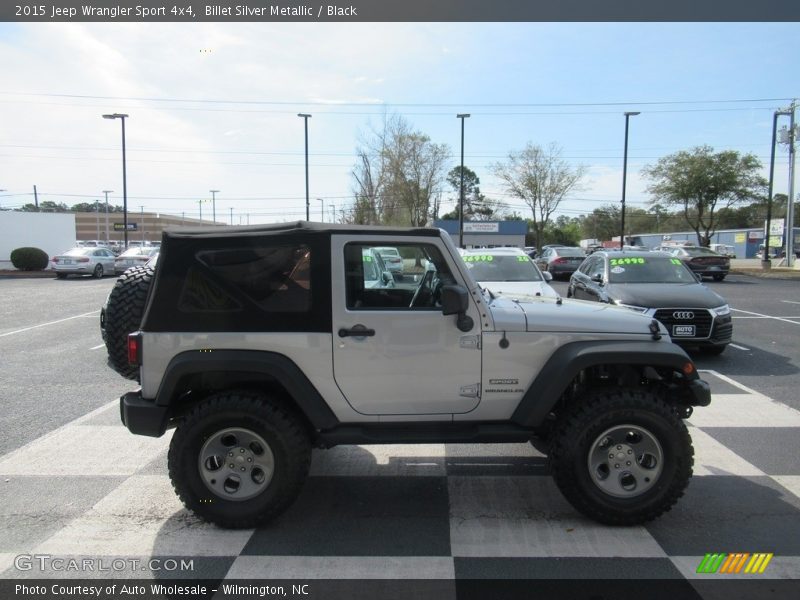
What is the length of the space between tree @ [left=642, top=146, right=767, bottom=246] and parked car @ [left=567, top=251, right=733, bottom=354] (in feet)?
124

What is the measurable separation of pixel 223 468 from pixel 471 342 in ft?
5.69

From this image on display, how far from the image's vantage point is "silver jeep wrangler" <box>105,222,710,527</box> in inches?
140

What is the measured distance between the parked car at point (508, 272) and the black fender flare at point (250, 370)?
20.4 feet

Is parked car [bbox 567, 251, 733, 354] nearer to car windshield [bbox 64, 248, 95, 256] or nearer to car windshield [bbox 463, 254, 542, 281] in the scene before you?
car windshield [bbox 463, 254, 542, 281]

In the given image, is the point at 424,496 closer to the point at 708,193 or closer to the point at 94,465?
the point at 94,465

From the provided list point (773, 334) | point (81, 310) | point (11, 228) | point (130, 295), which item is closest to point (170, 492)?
point (130, 295)

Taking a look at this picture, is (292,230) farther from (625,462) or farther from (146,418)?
(625,462)

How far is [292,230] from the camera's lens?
12.1 ft

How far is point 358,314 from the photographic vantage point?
3.60m

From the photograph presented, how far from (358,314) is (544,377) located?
122 cm

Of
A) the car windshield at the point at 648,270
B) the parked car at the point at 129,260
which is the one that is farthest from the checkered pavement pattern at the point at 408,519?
the parked car at the point at 129,260

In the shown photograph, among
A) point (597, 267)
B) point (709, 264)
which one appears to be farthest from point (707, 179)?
point (597, 267)

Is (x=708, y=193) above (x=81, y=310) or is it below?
above

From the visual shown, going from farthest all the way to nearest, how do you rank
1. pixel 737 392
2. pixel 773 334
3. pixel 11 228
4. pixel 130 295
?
1. pixel 11 228
2. pixel 773 334
3. pixel 737 392
4. pixel 130 295
